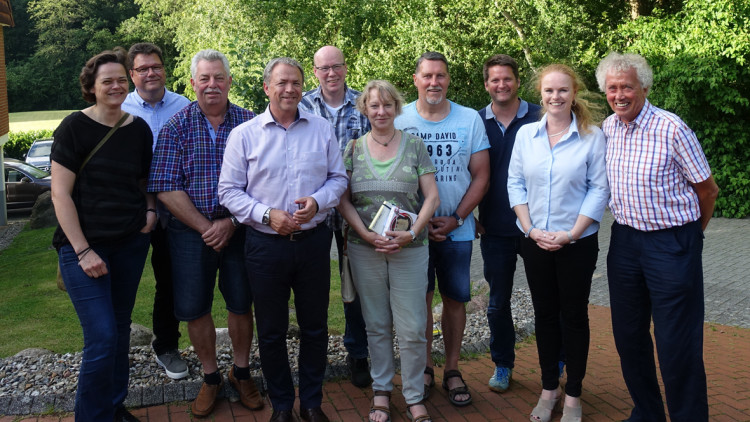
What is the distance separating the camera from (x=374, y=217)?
3.86 metres

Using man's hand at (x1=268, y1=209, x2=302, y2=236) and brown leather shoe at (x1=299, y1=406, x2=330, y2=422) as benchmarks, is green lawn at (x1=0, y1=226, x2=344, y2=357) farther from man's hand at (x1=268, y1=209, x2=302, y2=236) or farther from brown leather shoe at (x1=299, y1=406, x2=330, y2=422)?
man's hand at (x1=268, y1=209, x2=302, y2=236)

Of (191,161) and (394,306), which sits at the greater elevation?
(191,161)

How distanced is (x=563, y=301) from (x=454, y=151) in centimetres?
122

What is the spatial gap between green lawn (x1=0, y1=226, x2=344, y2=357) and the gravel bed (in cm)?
77

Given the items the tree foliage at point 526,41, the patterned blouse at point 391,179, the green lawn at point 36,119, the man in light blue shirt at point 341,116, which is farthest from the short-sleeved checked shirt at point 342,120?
the green lawn at point 36,119

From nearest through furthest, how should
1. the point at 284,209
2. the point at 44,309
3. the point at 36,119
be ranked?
the point at 284,209 → the point at 44,309 → the point at 36,119

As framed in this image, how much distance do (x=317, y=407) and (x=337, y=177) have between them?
1.45 metres

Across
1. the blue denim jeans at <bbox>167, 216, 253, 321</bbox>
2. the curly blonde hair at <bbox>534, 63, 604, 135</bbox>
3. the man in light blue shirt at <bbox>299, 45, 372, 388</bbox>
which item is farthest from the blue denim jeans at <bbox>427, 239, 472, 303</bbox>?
the blue denim jeans at <bbox>167, 216, 253, 321</bbox>

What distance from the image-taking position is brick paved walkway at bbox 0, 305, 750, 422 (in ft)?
13.4

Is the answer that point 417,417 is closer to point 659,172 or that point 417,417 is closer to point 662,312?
point 662,312

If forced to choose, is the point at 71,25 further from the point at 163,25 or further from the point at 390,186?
the point at 390,186

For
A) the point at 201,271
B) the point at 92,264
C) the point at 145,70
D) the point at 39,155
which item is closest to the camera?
the point at 92,264

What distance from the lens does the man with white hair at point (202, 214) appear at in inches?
152

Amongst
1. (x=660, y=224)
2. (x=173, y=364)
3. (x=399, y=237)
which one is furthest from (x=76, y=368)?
(x=660, y=224)
